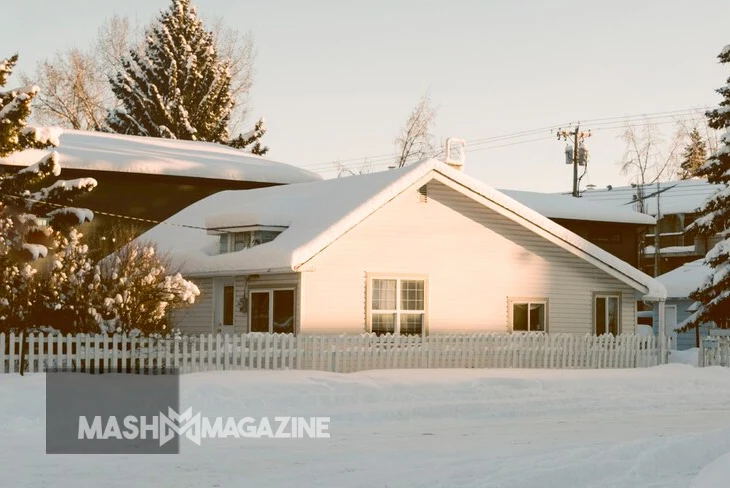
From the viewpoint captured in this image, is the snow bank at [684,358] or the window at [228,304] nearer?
the window at [228,304]

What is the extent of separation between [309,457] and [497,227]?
1789 cm

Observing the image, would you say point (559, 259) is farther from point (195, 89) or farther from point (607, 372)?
point (195, 89)

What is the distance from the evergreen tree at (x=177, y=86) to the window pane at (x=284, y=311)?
3430 centimetres

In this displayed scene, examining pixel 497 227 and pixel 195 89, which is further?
pixel 195 89

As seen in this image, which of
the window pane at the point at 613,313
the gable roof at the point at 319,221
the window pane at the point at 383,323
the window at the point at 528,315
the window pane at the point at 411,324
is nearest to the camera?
the gable roof at the point at 319,221

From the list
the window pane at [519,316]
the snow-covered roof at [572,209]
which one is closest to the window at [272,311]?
the window pane at [519,316]

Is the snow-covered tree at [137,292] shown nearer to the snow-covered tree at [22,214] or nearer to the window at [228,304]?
the snow-covered tree at [22,214]

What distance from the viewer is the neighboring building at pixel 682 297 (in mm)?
50781

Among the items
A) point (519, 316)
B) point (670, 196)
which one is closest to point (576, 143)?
point (670, 196)

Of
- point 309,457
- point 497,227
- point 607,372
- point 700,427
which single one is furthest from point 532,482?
point 497,227

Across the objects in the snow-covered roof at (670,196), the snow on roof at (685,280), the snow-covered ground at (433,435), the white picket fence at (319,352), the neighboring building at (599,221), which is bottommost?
the snow-covered ground at (433,435)

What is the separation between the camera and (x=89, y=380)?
68.8 ft
